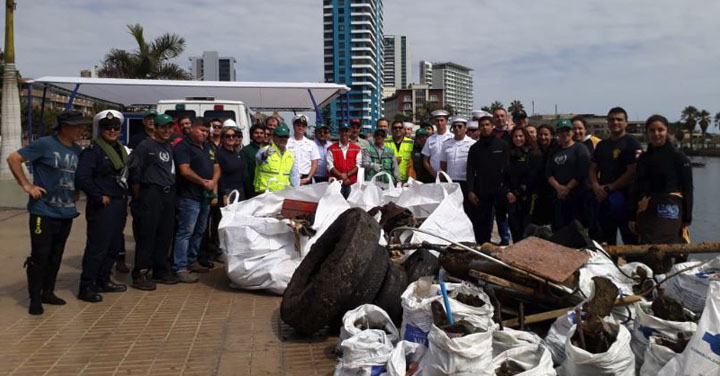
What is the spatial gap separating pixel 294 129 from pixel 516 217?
130 inches

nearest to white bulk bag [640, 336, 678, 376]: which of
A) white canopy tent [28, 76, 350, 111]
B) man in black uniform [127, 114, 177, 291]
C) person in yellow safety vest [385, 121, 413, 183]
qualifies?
man in black uniform [127, 114, 177, 291]

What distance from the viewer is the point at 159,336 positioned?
4207 millimetres

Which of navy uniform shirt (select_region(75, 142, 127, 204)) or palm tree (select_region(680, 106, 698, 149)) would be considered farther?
palm tree (select_region(680, 106, 698, 149))

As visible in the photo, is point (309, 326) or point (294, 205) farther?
point (294, 205)

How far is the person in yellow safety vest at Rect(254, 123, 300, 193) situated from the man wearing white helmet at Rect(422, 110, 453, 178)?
2.21 metres

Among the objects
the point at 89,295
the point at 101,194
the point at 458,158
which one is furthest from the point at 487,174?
the point at 89,295

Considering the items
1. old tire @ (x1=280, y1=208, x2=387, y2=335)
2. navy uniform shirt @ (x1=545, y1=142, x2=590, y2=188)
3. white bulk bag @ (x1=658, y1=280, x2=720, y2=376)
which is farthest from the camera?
navy uniform shirt @ (x1=545, y1=142, x2=590, y2=188)

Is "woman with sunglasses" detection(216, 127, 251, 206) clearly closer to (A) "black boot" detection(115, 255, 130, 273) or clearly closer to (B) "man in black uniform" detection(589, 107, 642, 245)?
(A) "black boot" detection(115, 255, 130, 273)

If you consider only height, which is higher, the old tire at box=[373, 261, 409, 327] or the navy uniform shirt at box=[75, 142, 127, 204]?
the navy uniform shirt at box=[75, 142, 127, 204]

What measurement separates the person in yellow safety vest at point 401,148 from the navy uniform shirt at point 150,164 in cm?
369

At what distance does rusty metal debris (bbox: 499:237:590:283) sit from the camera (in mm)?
3640

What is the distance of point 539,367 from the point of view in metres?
2.67

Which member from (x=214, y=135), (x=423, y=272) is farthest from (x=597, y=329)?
(x=214, y=135)

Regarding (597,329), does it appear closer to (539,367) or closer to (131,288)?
(539,367)
